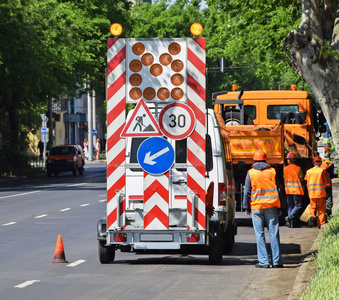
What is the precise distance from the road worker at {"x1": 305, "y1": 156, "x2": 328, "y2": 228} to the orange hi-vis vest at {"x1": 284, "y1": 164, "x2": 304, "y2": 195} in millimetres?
211

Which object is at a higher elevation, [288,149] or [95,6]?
[95,6]

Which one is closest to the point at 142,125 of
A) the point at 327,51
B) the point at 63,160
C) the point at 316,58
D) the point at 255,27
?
the point at 327,51

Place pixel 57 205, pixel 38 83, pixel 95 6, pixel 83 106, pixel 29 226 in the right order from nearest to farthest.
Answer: pixel 29 226
pixel 57 205
pixel 38 83
pixel 95 6
pixel 83 106

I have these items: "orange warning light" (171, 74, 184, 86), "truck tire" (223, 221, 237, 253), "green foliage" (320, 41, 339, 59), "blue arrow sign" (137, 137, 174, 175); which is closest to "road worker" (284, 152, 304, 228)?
"truck tire" (223, 221, 237, 253)

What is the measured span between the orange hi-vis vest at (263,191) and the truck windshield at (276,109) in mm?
8474

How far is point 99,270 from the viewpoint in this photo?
11.4 metres

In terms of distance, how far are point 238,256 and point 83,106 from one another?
8232 cm

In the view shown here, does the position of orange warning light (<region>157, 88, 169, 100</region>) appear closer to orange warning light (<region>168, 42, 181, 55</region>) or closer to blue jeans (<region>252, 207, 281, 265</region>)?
orange warning light (<region>168, 42, 181, 55</region>)

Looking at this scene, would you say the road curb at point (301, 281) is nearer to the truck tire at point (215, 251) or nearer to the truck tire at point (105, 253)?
the truck tire at point (215, 251)

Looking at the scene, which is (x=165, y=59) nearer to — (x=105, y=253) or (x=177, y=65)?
(x=177, y=65)

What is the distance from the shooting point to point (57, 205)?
947 inches

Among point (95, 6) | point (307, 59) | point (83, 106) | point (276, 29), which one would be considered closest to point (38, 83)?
point (276, 29)

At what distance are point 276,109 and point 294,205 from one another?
128 inches

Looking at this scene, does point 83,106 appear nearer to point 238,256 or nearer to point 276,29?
point 276,29
